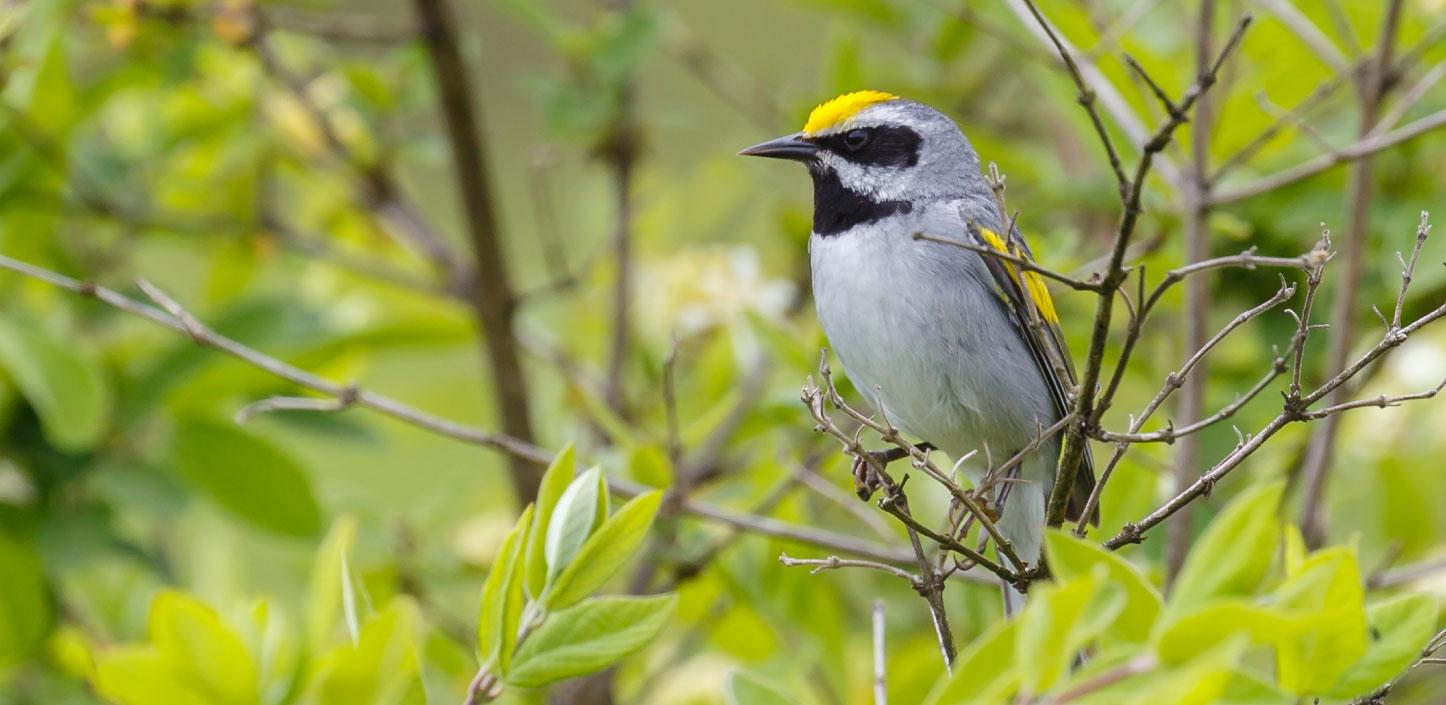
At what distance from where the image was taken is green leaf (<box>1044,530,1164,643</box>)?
117 centimetres

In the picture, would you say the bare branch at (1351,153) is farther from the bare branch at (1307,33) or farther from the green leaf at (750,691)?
the green leaf at (750,691)

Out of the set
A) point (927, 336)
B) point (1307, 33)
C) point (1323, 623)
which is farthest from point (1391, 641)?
point (1307, 33)

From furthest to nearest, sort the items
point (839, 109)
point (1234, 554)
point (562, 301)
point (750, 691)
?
point (562, 301), point (839, 109), point (750, 691), point (1234, 554)

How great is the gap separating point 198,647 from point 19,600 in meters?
1.61

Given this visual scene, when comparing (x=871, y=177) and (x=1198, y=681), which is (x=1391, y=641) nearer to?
(x=1198, y=681)

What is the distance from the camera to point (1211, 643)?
1.10 m

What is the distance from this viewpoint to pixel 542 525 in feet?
4.82

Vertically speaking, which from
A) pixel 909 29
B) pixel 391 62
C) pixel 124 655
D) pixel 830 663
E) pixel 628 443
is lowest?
pixel 830 663

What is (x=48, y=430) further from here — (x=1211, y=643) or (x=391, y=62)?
(x=1211, y=643)

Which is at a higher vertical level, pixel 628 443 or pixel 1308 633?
pixel 1308 633

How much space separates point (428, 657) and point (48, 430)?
85 centimetres

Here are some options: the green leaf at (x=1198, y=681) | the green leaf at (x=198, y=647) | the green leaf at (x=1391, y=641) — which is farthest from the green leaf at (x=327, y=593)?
the green leaf at (x=1391, y=641)

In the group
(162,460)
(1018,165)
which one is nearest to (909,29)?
(1018,165)

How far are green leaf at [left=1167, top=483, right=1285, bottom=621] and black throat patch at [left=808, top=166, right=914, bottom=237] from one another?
149 centimetres
